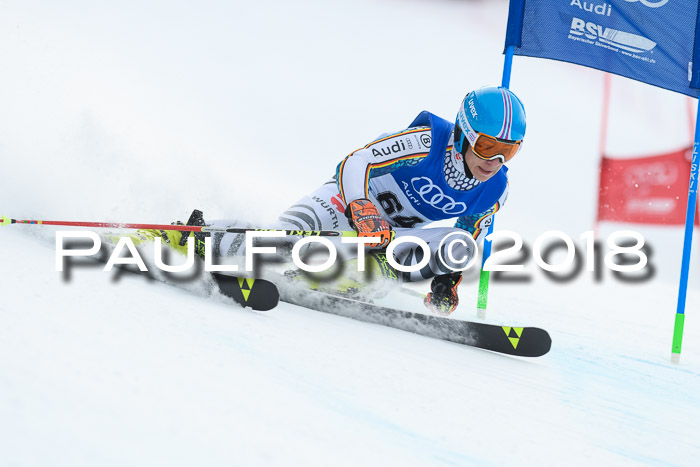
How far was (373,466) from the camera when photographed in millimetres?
1133

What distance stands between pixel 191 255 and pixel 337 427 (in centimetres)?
188

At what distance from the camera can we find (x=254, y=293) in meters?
2.48

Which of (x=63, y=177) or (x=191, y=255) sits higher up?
(x=63, y=177)

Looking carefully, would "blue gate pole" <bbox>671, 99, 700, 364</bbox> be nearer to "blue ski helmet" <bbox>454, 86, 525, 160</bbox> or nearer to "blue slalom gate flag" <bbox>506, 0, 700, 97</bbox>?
"blue slalom gate flag" <bbox>506, 0, 700, 97</bbox>

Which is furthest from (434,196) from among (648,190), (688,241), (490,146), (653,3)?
(648,190)

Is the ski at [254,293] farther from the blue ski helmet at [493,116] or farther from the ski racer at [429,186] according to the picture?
the blue ski helmet at [493,116]

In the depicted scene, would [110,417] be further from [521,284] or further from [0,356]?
[521,284]

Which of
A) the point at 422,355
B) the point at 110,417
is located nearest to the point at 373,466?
the point at 110,417

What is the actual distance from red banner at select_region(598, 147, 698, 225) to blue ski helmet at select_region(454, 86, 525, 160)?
183 inches

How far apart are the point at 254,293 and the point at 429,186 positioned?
1.32 meters

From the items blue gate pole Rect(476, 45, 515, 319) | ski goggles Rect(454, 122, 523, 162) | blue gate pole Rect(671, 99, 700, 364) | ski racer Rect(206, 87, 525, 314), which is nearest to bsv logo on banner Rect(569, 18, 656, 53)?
blue gate pole Rect(476, 45, 515, 319)

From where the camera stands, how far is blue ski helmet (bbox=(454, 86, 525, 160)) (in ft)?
9.50

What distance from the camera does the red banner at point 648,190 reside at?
6855 millimetres

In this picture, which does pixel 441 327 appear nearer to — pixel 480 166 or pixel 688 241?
pixel 480 166
